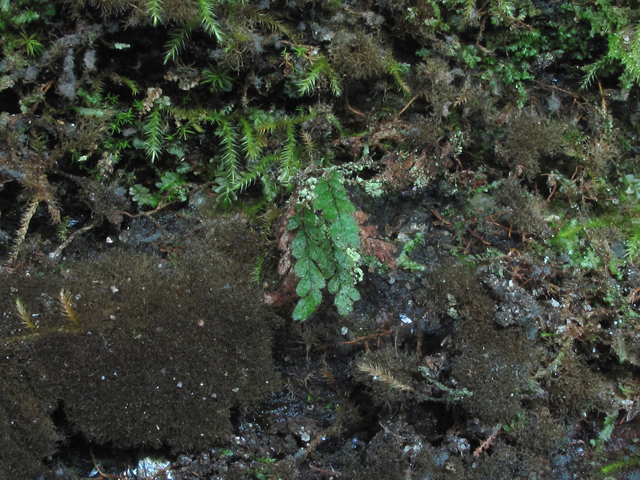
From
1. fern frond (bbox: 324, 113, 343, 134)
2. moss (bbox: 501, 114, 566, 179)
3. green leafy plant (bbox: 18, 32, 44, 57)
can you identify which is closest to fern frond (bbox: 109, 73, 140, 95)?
green leafy plant (bbox: 18, 32, 44, 57)

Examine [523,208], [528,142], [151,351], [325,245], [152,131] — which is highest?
[528,142]

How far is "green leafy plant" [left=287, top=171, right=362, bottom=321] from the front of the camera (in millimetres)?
2475

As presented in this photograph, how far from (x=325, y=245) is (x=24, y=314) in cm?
161

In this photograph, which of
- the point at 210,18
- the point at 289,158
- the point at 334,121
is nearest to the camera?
the point at 210,18

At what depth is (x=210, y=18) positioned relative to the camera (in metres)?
2.68

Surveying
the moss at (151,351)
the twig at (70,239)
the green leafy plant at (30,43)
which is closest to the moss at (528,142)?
the moss at (151,351)

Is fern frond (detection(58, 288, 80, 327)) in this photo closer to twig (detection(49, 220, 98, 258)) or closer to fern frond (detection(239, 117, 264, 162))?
twig (detection(49, 220, 98, 258))

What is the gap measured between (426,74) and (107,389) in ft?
8.94

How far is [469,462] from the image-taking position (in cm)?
242

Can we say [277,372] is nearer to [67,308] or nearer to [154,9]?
[67,308]

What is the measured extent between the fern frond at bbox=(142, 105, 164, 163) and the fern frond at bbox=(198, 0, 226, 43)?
0.57m

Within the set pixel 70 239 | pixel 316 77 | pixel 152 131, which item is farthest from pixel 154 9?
pixel 70 239

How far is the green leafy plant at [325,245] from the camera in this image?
8.12 ft

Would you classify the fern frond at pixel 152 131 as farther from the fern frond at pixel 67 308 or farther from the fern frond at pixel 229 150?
the fern frond at pixel 67 308
